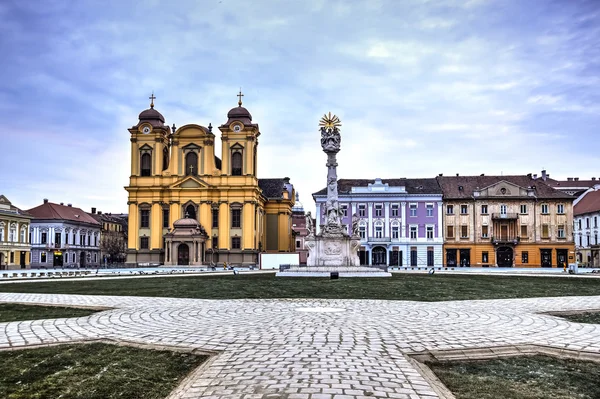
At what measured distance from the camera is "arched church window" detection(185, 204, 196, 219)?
69.7 meters

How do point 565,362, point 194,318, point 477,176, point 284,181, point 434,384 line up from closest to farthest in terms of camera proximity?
point 434,384, point 565,362, point 194,318, point 477,176, point 284,181

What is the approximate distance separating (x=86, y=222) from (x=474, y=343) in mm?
90868

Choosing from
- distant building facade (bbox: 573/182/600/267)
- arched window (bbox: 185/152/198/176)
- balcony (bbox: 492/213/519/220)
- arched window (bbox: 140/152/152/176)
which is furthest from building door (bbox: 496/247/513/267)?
arched window (bbox: 140/152/152/176)

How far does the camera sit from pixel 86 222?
→ 300ft

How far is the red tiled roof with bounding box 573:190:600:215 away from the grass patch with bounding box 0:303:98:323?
72059 mm

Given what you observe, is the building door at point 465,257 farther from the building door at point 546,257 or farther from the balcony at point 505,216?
the building door at point 546,257

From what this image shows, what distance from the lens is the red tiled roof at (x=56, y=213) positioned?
84.2 meters

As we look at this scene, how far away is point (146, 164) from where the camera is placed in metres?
71.4

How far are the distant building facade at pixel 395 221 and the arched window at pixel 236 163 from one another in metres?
10.2

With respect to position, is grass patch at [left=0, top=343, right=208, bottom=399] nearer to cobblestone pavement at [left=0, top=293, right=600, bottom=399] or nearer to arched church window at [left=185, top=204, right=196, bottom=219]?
cobblestone pavement at [left=0, top=293, right=600, bottom=399]

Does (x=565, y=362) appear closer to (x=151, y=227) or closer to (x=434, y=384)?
(x=434, y=384)

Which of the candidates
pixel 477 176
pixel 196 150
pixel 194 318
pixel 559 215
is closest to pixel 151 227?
pixel 196 150

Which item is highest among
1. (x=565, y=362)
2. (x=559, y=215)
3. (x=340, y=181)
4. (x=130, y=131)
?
(x=130, y=131)

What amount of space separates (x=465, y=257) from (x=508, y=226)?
663cm
